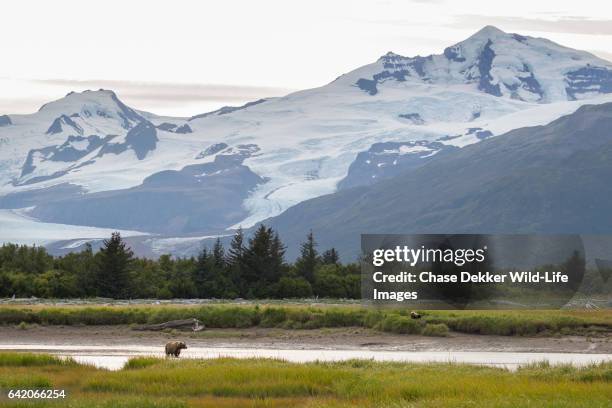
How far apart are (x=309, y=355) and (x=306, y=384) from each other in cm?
1343

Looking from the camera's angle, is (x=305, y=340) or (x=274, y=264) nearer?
(x=305, y=340)

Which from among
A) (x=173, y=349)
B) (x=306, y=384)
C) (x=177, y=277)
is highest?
(x=177, y=277)

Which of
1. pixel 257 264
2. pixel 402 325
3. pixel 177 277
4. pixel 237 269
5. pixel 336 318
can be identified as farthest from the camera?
pixel 177 277

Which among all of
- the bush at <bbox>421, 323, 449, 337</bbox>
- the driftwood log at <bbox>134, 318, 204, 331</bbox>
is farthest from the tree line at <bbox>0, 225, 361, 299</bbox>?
the bush at <bbox>421, 323, 449, 337</bbox>

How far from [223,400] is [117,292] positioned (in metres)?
42.2

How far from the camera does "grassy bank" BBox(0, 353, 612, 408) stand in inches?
1142

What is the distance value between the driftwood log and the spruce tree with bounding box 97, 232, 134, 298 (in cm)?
1772

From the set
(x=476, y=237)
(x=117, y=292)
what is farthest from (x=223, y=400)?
(x=117, y=292)

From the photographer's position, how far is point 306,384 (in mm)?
32812

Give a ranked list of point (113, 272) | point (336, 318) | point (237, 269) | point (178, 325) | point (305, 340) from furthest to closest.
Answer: point (237, 269)
point (113, 272)
point (178, 325)
point (336, 318)
point (305, 340)

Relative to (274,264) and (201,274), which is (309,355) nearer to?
(274,264)

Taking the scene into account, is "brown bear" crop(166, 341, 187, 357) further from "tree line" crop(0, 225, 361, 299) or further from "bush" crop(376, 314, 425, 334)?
"tree line" crop(0, 225, 361, 299)

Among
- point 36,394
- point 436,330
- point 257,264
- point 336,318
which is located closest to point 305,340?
point 336,318

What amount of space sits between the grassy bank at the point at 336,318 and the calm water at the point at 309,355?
3.97m
